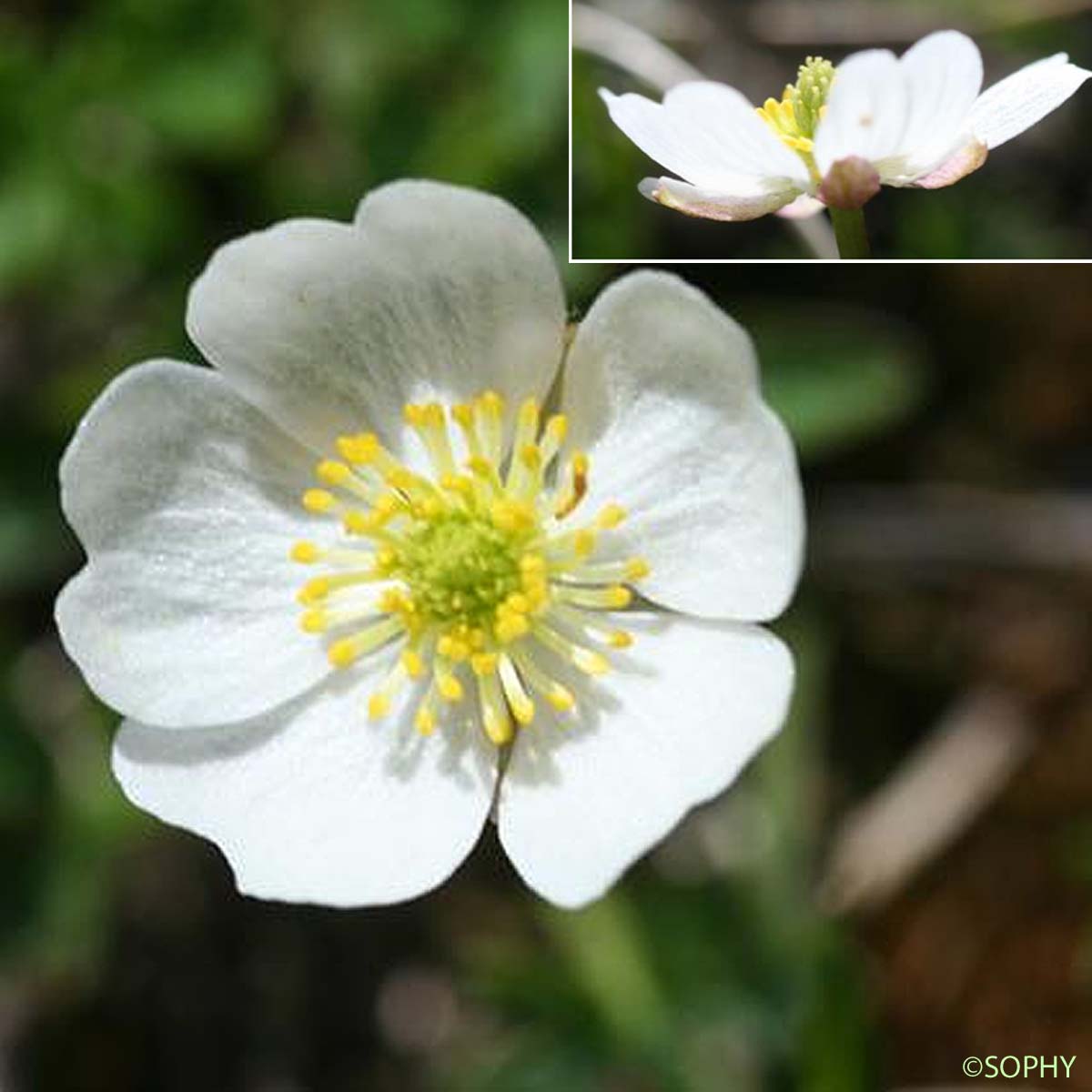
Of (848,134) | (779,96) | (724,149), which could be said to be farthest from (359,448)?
(779,96)

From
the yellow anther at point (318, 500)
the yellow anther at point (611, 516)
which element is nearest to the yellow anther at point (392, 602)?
the yellow anther at point (318, 500)

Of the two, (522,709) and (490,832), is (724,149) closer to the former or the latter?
(522,709)

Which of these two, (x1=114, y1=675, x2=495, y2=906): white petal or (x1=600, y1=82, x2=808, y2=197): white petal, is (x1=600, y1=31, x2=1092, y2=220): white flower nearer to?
(x1=600, y1=82, x2=808, y2=197): white petal

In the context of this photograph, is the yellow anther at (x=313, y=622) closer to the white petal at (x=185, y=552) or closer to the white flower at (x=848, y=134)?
the white petal at (x=185, y=552)

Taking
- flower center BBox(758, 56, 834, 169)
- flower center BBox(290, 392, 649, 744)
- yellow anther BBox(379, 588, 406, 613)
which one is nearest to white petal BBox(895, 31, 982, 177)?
flower center BBox(758, 56, 834, 169)

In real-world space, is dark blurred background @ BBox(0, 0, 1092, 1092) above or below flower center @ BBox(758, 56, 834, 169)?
below
